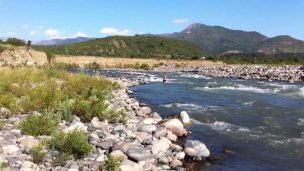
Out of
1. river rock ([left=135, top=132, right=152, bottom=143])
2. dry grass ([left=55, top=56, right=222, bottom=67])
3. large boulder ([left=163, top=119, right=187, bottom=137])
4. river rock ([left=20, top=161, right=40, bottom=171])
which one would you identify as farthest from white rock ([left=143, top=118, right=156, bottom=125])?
dry grass ([left=55, top=56, right=222, bottom=67])

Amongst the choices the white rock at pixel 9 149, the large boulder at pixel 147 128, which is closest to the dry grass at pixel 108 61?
the large boulder at pixel 147 128

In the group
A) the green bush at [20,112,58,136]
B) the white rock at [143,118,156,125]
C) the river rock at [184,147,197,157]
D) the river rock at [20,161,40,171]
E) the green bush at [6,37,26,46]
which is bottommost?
the river rock at [184,147,197,157]

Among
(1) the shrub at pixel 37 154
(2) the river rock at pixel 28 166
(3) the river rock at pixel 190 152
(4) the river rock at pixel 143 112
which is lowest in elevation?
(3) the river rock at pixel 190 152

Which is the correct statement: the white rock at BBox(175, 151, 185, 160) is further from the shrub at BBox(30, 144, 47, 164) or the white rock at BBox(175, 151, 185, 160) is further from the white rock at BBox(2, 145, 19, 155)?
the white rock at BBox(2, 145, 19, 155)

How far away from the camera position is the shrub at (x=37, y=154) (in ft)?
34.5

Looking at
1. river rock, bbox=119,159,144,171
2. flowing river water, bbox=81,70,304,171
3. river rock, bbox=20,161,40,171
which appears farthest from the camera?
flowing river water, bbox=81,70,304,171

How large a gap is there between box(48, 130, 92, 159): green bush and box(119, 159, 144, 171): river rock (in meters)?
1.07

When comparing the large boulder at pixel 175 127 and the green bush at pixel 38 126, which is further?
the large boulder at pixel 175 127

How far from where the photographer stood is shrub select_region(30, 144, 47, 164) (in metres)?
10.5

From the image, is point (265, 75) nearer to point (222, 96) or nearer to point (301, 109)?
point (222, 96)

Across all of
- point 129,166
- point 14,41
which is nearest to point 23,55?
point 14,41

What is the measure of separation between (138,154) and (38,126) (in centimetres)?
316

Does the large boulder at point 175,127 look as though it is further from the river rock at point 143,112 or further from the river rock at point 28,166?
the river rock at point 28,166

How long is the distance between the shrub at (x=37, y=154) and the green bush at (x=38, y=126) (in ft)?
4.85
